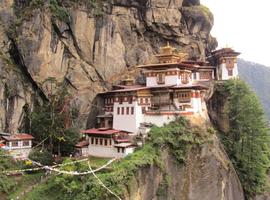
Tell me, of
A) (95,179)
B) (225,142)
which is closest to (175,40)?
(225,142)

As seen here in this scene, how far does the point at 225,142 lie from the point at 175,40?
1535 cm

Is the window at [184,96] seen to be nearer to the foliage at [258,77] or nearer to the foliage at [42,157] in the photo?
the foliage at [42,157]

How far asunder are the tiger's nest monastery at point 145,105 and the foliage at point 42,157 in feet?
15.1

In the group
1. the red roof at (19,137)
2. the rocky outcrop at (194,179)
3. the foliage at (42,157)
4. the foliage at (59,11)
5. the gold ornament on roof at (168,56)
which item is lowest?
the rocky outcrop at (194,179)

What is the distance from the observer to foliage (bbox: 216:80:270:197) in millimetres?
43281

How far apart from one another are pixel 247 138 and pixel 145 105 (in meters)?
12.2

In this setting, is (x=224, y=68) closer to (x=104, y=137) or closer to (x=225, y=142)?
(x=225, y=142)

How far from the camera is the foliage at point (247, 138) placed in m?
43.3

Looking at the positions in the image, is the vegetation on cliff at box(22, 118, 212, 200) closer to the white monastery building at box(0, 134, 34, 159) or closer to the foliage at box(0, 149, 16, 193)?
the foliage at box(0, 149, 16, 193)

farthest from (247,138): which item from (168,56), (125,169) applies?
(125,169)

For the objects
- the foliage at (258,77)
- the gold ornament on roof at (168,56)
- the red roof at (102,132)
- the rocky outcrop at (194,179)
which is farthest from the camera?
the foliage at (258,77)

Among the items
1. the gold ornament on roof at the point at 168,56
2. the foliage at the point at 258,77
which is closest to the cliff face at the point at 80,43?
the gold ornament on roof at the point at 168,56

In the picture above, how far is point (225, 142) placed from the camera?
43.9m

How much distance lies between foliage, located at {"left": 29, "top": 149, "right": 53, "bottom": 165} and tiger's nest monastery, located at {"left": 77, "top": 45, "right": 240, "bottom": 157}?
4.60 metres
